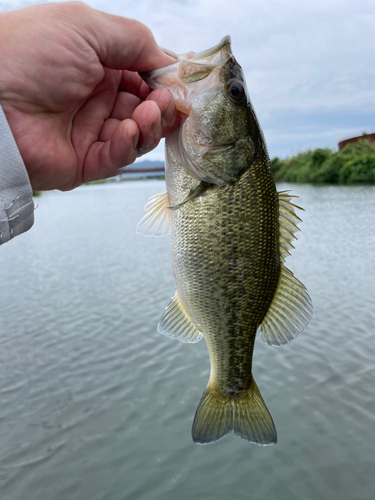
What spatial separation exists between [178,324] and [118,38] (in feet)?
5.31

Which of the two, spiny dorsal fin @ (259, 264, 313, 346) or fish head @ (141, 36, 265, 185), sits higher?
fish head @ (141, 36, 265, 185)

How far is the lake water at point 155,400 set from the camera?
438 cm

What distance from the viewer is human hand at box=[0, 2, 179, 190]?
2023 millimetres

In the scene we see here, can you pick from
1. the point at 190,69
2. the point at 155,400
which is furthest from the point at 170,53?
the point at 155,400

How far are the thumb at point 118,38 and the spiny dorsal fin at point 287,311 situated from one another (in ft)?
4.53

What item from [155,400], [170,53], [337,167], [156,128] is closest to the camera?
[156,128]

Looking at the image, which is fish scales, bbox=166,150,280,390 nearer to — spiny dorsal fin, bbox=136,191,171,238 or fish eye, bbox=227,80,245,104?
spiny dorsal fin, bbox=136,191,171,238

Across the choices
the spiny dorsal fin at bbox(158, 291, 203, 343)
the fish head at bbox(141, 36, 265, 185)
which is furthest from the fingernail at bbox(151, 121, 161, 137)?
the spiny dorsal fin at bbox(158, 291, 203, 343)

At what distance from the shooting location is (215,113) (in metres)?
2.19

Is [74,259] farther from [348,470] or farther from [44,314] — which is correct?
[348,470]

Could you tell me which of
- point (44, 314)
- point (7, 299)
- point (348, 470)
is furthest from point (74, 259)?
point (348, 470)

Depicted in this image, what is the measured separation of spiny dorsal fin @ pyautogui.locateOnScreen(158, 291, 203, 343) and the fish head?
802mm

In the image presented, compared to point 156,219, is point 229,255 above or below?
below

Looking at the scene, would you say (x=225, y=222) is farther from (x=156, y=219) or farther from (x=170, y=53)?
(x=170, y=53)
